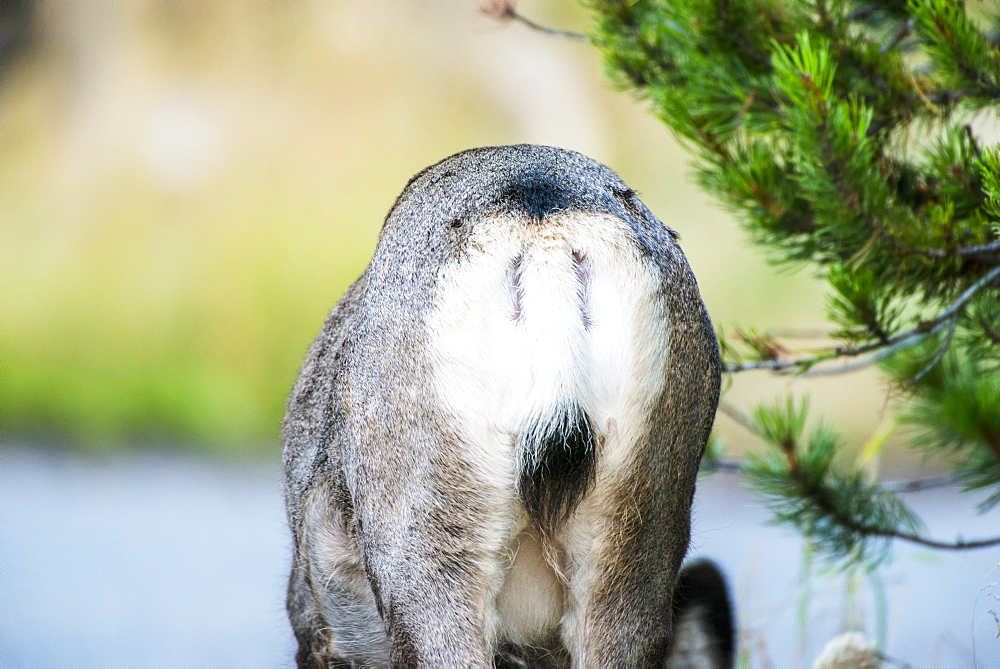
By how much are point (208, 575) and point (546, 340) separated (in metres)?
4.54

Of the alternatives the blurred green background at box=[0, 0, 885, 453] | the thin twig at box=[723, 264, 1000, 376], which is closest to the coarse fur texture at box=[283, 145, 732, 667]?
the thin twig at box=[723, 264, 1000, 376]

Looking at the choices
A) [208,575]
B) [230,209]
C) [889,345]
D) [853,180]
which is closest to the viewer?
[853,180]

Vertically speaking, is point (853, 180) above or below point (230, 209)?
below

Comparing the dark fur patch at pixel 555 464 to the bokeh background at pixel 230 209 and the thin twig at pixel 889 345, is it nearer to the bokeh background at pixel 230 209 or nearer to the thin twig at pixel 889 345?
the thin twig at pixel 889 345

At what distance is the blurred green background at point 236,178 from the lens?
6344 millimetres

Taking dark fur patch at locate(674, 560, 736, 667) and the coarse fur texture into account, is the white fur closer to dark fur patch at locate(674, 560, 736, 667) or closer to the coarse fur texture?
the coarse fur texture

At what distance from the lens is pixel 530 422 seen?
1584 mm

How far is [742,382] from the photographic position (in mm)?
6336

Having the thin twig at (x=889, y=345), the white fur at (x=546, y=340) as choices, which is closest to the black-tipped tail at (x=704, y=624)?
the thin twig at (x=889, y=345)

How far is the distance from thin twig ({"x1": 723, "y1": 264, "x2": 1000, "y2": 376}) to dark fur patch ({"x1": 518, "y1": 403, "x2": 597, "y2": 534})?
1.15 meters

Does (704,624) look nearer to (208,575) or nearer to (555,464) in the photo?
(555,464)

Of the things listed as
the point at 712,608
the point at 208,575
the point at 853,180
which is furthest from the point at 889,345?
the point at 208,575

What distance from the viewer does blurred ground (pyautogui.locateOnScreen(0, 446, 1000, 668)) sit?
426 centimetres

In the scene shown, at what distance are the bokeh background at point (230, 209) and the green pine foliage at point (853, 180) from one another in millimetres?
2918
